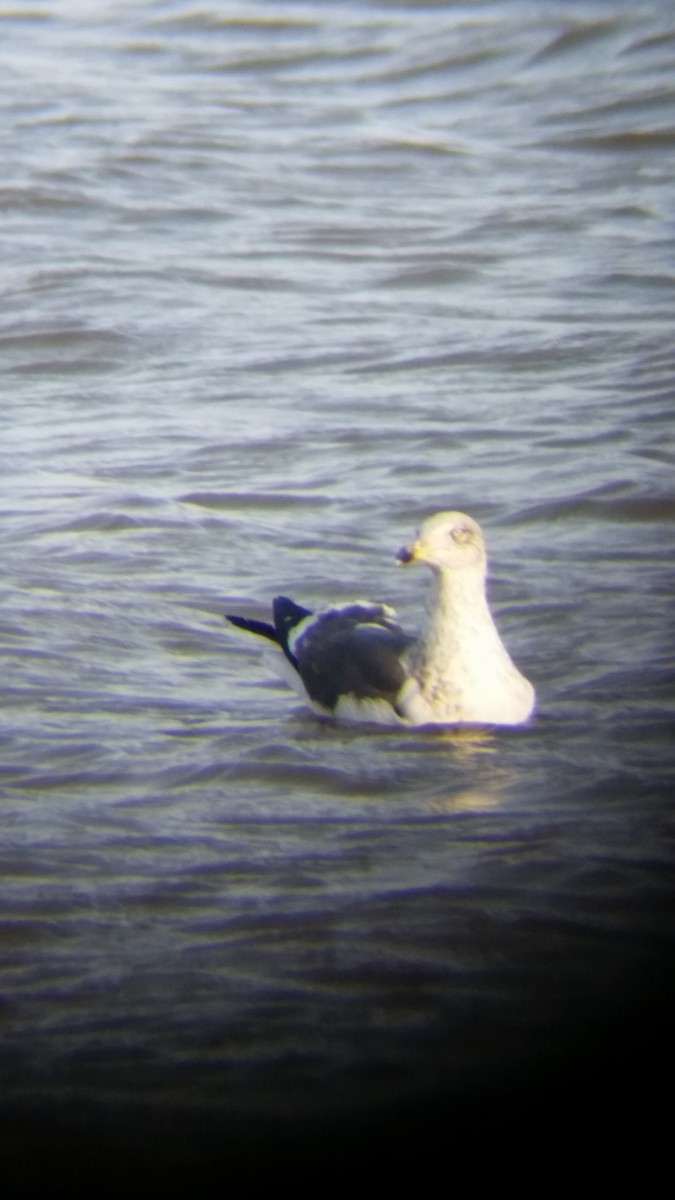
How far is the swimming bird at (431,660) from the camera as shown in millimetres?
6398

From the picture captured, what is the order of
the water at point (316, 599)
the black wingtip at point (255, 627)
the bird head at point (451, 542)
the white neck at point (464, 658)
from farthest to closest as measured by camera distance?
the black wingtip at point (255, 627) < the bird head at point (451, 542) < the white neck at point (464, 658) < the water at point (316, 599)

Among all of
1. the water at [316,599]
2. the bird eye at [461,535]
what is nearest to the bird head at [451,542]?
the bird eye at [461,535]

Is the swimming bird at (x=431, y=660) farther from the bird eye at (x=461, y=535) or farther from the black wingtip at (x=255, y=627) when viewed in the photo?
the black wingtip at (x=255, y=627)

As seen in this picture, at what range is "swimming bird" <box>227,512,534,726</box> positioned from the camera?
6398mm

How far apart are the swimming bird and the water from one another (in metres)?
0.13

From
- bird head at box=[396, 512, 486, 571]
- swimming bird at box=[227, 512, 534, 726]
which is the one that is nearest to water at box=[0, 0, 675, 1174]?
swimming bird at box=[227, 512, 534, 726]

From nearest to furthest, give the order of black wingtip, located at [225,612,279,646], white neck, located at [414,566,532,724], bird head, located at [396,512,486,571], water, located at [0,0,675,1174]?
water, located at [0,0,675,1174] < white neck, located at [414,566,532,724] < bird head, located at [396,512,486,571] < black wingtip, located at [225,612,279,646]

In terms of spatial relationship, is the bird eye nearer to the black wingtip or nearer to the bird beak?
the bird beak

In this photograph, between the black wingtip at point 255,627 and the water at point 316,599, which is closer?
the water at point 316,599

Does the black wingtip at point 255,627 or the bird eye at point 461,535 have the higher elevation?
the bird eye at point 461,535

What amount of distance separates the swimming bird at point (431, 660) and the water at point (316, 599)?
126 mm

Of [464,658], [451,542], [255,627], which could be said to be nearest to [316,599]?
[255,627]

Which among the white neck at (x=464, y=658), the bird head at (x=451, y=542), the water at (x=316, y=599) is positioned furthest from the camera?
the bird head at (x=451, y=542)

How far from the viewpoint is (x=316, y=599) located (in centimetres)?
772
